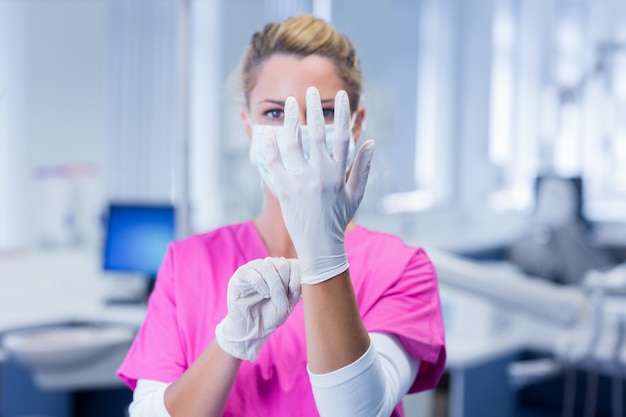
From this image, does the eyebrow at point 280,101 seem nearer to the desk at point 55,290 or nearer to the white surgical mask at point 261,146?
the white surgical mask at point 261,146

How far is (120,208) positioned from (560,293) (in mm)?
1847

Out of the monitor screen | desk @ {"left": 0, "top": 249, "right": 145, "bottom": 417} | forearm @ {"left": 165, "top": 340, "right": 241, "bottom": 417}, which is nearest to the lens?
forearm @ {"left": 165, "top": 340, "right": 241, "bottom": 417}

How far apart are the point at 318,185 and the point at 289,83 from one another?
25 cm

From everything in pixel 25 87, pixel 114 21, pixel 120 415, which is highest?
pixel 114 21

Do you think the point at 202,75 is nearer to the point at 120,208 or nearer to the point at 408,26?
the point at 120,208

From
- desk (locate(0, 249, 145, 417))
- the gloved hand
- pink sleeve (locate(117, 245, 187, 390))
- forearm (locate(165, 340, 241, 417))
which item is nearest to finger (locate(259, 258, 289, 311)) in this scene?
the gloved hand

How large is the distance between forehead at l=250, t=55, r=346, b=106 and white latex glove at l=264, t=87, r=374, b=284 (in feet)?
0.58

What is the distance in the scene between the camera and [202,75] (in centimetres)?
399

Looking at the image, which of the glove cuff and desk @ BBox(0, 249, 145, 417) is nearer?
the glove cuff

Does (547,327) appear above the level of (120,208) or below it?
below

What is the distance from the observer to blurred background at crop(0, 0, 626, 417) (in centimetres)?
238

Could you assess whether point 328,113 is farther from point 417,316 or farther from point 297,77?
point 417,316

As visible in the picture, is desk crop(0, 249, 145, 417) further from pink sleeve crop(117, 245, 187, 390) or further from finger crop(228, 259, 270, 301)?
finger crop(228, 259, 270, 301)

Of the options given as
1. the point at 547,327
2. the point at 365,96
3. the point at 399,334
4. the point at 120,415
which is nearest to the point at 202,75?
the point at 120,415
